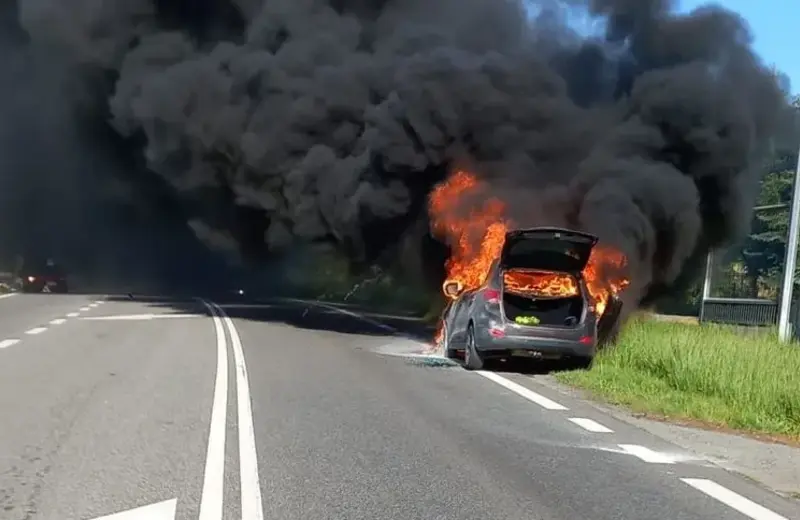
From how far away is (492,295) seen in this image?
13484mm

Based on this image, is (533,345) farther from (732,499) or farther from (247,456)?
(732,499)

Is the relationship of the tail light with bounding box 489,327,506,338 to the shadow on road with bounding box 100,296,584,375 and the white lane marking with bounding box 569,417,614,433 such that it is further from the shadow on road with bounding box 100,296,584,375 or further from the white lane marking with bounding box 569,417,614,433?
the white lane marking with bounding box 569,417,614,433

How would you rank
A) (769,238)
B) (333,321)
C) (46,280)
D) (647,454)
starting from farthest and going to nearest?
(769,238) → (46,280) → (333,321) → (647,454)

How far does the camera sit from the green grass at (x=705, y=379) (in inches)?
396

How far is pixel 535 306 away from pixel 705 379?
2.55 meters

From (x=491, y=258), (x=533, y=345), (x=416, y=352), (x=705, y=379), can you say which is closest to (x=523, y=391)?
(x=533, y=345)

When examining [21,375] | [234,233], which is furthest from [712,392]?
[234,233]

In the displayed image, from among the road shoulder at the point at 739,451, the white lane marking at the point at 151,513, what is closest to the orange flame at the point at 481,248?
the road shoulder at the point at 739,451

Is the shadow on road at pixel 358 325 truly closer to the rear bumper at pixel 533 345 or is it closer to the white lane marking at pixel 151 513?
the rear bumper at pixel 533 345

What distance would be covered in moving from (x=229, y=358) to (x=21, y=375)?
11.1 feet

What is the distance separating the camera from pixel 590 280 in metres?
→ 15.8

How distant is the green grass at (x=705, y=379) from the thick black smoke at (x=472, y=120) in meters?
3.43

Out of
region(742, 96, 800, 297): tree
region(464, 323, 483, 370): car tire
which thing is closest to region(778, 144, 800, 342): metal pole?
region(464, 323, 483, 370): car tire

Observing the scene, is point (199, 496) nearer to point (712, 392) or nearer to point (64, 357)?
point (712, 392)
